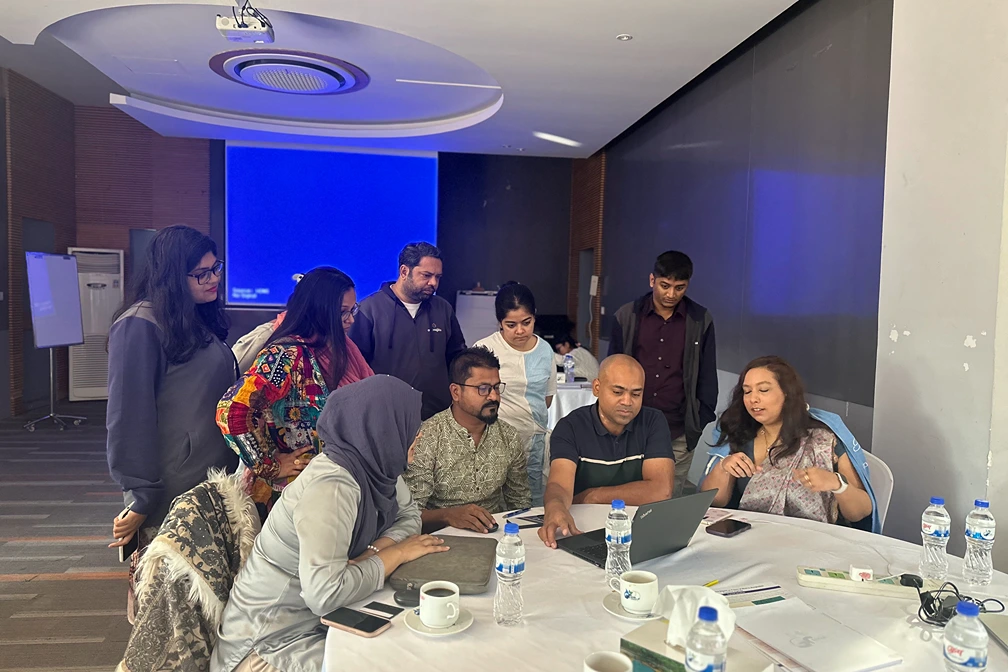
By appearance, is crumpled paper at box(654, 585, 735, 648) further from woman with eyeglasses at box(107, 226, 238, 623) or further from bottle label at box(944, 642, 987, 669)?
woman with eyeglasses at box(107, 226, 238, 623)

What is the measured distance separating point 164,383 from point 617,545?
152 cm

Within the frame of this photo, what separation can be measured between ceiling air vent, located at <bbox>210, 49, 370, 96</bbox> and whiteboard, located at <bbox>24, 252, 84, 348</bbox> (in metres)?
3.03

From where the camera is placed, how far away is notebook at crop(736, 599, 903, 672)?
4.40 ft

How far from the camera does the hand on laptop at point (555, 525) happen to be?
2.01m

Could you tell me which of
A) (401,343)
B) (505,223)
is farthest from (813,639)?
(505,223)

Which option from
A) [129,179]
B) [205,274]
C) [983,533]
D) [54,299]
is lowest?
[983,533]

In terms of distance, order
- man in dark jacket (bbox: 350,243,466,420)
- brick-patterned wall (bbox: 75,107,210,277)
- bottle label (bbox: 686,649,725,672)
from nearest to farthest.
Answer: bottle label (bbox: 686,649,725,672) → man in dark jacket (bbox: 350,243,466,420) → brick-patterned wall (bbox: 75,107,210,277)

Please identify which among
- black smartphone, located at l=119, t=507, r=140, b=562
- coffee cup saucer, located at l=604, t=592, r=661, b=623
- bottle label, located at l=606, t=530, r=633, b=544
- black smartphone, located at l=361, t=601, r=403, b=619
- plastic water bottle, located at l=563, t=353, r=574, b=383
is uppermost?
plastic water bottle, located at l=563, t=353, r=574, b=383

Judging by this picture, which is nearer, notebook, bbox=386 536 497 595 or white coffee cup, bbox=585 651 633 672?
white coffee cup, bbox=585 651 633 672

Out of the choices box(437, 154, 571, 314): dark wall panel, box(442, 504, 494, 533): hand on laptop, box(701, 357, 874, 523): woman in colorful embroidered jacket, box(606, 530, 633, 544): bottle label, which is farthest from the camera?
box(437, 154, 571, 314): dark wall panel

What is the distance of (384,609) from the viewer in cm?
157

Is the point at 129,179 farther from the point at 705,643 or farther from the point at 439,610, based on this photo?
the point at 705,643

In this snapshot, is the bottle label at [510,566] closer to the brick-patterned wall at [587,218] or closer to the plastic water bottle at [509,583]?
the plastic water bottle at [509,583]

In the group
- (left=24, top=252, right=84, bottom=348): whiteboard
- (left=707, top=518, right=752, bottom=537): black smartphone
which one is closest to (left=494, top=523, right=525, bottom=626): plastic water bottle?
(left=707, top=518, right=752, bottom=537): black smartphone
